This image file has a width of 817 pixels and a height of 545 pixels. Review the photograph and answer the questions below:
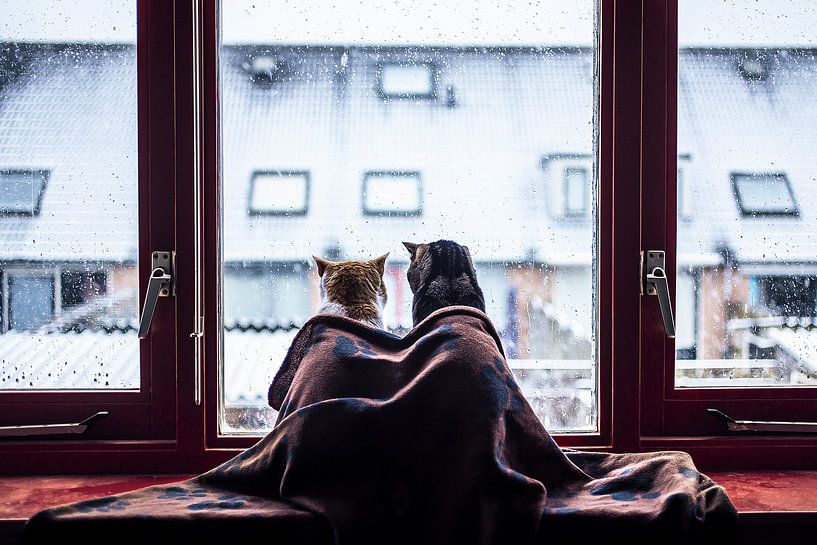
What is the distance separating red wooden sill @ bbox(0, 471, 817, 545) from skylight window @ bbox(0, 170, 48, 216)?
61 cm

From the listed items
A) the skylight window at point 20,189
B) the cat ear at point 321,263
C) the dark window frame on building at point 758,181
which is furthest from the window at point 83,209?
the dark window frame on building at point 758,181

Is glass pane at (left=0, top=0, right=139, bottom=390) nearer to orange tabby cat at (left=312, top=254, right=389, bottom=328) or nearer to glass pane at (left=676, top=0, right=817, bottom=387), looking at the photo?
orange tabby cat at (left=312, top=254, right=389, bottom=328)

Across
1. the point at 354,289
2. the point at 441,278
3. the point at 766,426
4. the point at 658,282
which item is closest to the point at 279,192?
the point at 354,289

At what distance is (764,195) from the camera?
1.57 m

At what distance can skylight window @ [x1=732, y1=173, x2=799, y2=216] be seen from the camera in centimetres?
157

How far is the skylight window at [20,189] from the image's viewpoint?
1521mm

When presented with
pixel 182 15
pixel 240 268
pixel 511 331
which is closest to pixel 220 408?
pixel 240 268

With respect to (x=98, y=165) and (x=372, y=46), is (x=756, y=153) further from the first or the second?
(x=98, y=165)

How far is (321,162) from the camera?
1558 mm

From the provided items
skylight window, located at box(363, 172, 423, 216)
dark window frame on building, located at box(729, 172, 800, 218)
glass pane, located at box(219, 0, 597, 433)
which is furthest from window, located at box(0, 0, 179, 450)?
dark window frame on building, located at box(729, 172, 800, 218)

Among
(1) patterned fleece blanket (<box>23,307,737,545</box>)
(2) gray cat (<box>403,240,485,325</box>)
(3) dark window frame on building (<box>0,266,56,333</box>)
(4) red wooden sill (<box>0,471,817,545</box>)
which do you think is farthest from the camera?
(3) dark window frame on building (<box>0,266,56,333</box>)

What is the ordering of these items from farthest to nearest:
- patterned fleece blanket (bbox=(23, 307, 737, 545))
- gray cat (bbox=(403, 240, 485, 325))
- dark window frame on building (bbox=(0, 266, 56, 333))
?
dark window frame on building (bbox=(0, 266, 56, 333)) < gray cat (bbox=(403, 240, 485, 325)) < patterned fleece blanket (bbox=(23, 307, 737, 545))

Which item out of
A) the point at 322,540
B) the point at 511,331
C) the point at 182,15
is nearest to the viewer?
the point at 322,540

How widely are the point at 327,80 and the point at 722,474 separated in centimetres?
127
